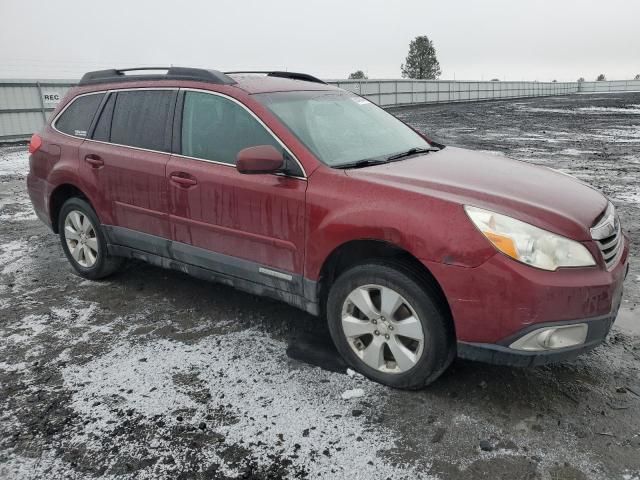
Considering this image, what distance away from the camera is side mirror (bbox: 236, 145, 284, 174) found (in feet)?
10.9

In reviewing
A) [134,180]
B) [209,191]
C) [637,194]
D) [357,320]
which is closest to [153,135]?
[134,180]

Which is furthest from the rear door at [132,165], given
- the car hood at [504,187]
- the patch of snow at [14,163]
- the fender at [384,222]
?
the patch of snow at [14,163]

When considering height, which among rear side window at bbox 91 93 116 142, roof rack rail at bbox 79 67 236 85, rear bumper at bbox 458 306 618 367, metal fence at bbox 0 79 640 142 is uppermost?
metal fence at bbox 0 79 640 142

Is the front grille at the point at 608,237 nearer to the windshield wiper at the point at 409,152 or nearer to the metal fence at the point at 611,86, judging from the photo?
the windshield wiper at the point at 409,152

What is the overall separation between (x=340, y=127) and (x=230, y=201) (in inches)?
37.3

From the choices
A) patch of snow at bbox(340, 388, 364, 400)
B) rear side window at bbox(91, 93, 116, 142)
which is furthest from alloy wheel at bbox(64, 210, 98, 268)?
patch of snow at bbox(340, 388, 364, 400)

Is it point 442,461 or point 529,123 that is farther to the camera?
point 529,123

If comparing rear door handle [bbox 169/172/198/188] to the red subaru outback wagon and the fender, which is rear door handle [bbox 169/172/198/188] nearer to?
the red subaru outback wagon

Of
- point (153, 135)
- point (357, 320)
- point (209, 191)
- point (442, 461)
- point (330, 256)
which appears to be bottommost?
point (442, 461)

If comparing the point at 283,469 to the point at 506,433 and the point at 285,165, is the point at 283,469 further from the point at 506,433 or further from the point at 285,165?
the point at 285,165

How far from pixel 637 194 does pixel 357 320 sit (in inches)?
261

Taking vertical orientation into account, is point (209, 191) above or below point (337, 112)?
below

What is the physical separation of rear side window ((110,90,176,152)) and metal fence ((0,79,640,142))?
1544 centimetres

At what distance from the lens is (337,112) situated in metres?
4.07
